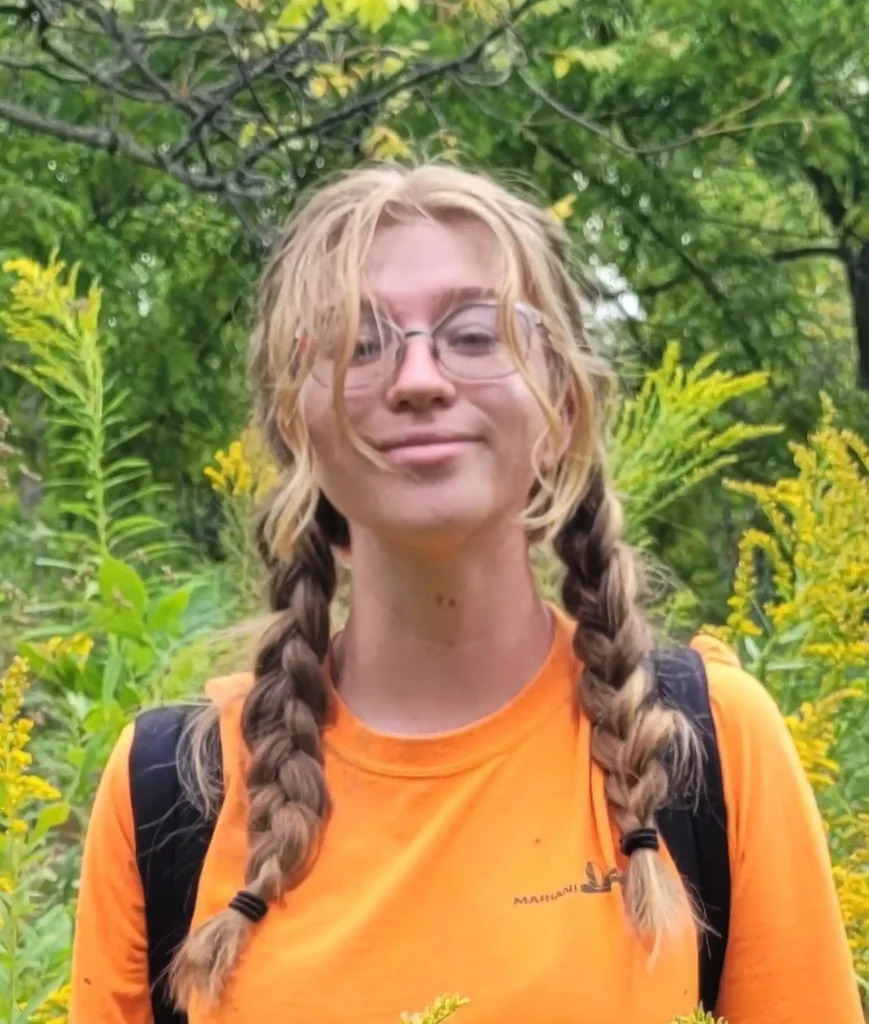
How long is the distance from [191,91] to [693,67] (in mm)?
2007

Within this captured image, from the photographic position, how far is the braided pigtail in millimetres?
1138

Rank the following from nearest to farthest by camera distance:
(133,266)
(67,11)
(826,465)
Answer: (826,465), (67,11), (133,266)

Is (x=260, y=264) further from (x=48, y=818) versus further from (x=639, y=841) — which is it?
(x=639, y=841)

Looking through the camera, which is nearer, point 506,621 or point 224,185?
point 506,621

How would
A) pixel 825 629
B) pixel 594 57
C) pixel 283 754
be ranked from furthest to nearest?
pixel 594 57 < pixel 825 629 < pixel 283 754

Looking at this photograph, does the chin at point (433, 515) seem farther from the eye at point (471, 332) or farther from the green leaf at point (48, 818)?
the green leaf at point (48, 818)

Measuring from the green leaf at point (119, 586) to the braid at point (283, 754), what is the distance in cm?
76

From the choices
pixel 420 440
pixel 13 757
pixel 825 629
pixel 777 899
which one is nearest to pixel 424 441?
pixel 420 440

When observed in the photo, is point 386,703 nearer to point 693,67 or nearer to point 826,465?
point 826,465

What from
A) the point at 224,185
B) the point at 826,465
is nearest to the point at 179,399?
the point at 224,185

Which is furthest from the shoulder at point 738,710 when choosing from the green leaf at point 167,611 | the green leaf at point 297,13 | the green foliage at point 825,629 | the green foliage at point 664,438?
the green leaf at point 297,13

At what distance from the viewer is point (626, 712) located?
120 cm

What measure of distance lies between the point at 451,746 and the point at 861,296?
5.73 metres

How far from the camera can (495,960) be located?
3.65 ft
